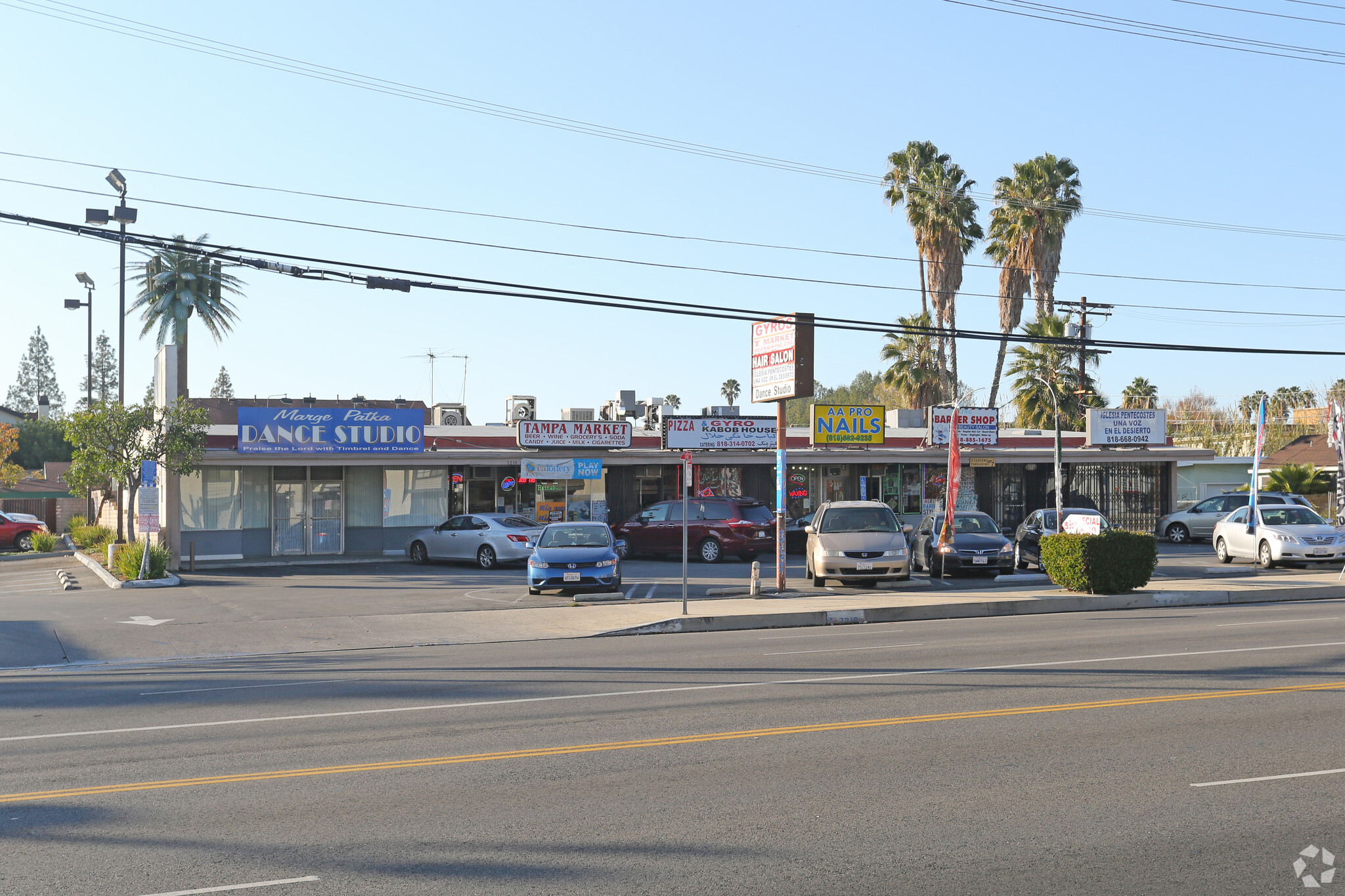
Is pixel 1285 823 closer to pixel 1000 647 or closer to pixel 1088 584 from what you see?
pixel 1000 647

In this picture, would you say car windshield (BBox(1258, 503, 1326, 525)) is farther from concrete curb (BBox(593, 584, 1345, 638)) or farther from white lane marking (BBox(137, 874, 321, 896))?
white lane marking (BBox(137, 874, 321, 896))

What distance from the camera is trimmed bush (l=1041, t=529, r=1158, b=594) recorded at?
66.7ft

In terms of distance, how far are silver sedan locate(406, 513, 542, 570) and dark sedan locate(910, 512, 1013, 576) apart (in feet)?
30.5

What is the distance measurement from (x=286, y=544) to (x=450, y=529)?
5028 mm

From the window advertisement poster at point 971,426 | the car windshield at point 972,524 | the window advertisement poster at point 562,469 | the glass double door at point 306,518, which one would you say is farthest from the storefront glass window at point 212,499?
the window advertisement poster at point 971,426

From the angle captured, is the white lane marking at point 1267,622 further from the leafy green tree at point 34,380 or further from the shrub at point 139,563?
the leafy green tree at point 34,380

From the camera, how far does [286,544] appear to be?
29.7 meters

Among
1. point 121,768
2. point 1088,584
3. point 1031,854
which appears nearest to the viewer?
point 1031,854

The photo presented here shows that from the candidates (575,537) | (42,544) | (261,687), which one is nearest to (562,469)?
(575,537)

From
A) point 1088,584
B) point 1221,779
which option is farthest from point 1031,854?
point 1088,584

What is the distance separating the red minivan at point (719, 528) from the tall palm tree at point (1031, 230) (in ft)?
79.0

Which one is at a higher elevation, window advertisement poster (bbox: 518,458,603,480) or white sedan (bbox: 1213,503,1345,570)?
window advertisement poster (bbox: 518,458,603,480)

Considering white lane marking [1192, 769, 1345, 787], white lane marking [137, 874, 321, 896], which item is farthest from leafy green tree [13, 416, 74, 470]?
white lane marking [1192, 769, 1345, 787]

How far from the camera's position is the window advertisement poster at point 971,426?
35.2 m
